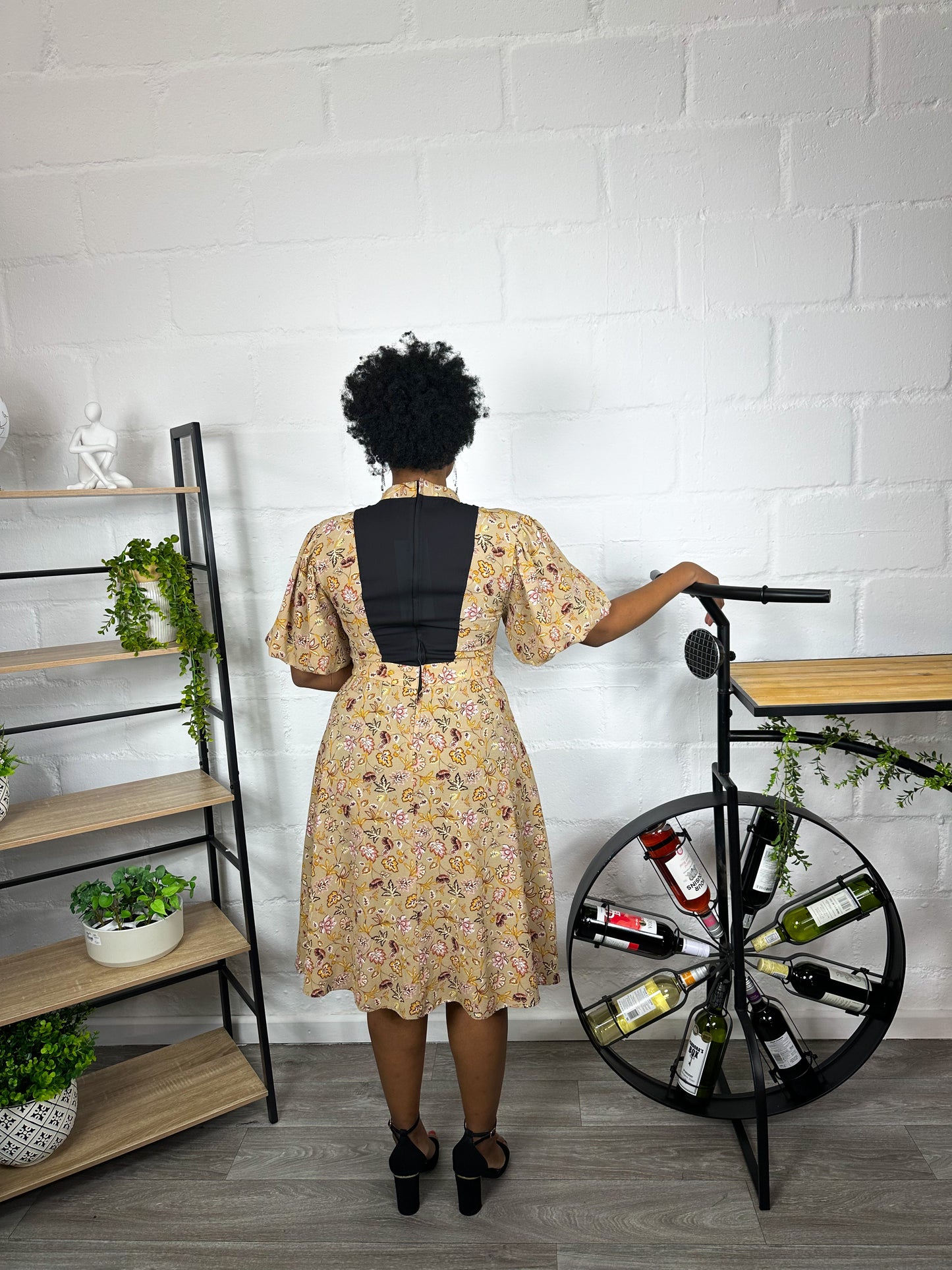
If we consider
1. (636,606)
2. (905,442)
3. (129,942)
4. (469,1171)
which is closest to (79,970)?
(129,942)

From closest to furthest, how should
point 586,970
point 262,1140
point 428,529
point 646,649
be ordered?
point 428,529, point 262,1140, point 646,649, point 586,970

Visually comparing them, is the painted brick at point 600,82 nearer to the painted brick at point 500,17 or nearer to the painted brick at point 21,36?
the painted brick at point 500,17

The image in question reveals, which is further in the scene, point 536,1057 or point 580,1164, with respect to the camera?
point 536,1057

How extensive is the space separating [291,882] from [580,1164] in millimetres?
870

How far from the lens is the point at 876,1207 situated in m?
1.59

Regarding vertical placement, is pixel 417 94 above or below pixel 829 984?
above

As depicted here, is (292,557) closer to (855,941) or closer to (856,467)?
(856,467)

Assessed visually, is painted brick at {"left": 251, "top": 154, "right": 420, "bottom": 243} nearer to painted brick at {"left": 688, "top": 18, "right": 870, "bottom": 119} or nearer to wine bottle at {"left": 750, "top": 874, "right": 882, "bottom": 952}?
painted brick at {"left": 688, "top": 18, "right": 870, "bottom": 119}

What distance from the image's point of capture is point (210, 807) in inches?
81.5

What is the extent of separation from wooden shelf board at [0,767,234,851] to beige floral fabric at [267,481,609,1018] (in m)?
0.40

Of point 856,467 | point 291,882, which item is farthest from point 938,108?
point 291,882

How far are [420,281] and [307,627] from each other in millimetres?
812

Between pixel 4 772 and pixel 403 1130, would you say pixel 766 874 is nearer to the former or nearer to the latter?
pixel 403 1130

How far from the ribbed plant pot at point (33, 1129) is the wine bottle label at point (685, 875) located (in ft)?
4.06
